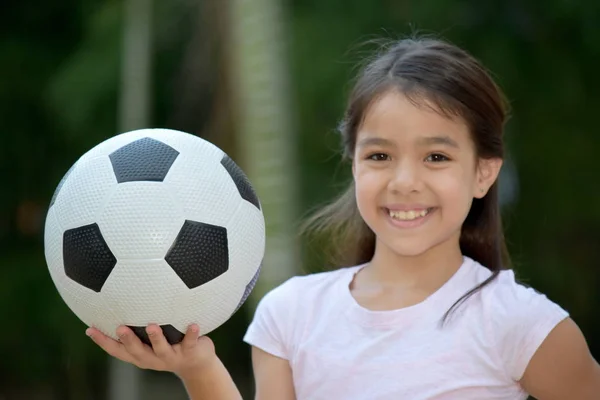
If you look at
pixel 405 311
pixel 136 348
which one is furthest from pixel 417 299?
pixel 136 348

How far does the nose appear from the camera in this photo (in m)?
2.68

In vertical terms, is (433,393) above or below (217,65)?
below

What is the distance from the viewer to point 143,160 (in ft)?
8.25

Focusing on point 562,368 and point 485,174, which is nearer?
point 562,368

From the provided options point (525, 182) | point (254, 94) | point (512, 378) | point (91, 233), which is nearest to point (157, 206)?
point (91, 233)

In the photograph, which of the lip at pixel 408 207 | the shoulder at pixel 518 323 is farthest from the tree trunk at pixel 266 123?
the shoulder at pixel 518 323

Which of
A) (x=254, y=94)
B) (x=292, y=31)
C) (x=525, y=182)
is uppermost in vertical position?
(x=292, y=31)

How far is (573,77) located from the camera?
9.66m

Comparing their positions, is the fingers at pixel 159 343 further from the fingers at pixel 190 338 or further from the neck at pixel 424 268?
the neck at pixel 424 268

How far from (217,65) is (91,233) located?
6393mm

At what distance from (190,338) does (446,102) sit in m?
0.93

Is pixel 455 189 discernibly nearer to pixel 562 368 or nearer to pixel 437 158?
pixel 437 158

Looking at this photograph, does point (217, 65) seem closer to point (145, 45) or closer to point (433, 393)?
point (145, 45)

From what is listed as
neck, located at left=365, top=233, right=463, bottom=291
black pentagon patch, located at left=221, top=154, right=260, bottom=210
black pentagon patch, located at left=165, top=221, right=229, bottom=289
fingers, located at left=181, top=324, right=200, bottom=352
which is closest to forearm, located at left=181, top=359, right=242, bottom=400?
fingers, located at left=181, top=324, right=200, bottom=352
